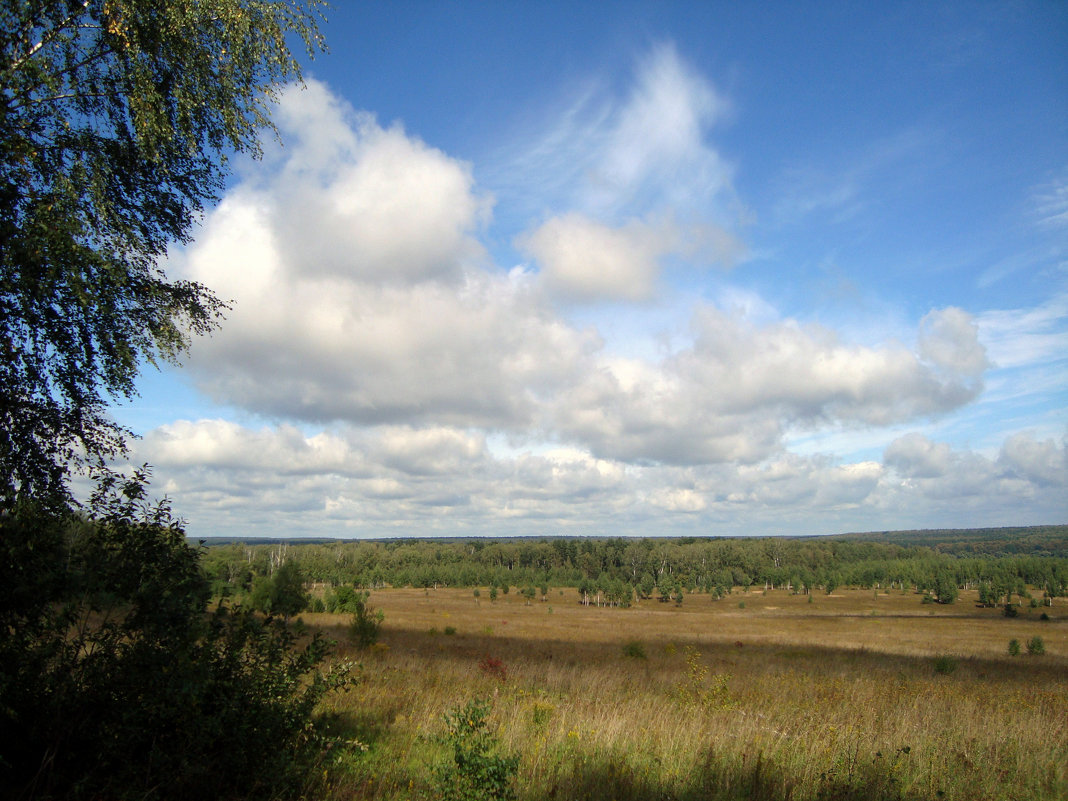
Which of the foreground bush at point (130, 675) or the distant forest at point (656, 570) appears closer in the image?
the foreground bush at point (130, 675)

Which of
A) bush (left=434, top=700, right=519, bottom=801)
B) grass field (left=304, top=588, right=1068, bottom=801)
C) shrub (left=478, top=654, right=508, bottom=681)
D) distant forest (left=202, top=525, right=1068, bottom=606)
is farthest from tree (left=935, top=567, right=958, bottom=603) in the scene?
bush (left=434, top=700, right=519, bottom=801)

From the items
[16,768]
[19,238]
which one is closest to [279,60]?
[19,238]

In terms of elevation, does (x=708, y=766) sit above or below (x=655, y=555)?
above

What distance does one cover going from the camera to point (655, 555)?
16438 cm

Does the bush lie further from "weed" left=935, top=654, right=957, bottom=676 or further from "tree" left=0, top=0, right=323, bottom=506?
"weed" left=935, top=654, right=957, bottom=676

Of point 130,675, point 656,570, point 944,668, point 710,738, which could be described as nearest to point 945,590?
point 656,570

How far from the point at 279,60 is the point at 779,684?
18513 millimetres

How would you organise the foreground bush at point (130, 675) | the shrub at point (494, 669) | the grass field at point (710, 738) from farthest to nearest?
the shrub at point (494, 669), the grass field at point (710, 738), the foreground bush at point (130, 675)

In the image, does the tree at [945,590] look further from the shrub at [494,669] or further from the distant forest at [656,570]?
the shrub at [494,669]

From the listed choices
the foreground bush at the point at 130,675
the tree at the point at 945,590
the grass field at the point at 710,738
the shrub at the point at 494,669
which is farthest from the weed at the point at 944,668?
the tree at the point at 945,590

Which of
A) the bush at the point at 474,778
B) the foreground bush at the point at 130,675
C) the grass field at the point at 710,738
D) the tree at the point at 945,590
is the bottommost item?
the tree at the point at 945,590

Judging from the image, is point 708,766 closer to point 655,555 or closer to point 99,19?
point 99,19

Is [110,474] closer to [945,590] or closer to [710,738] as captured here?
[710,738]

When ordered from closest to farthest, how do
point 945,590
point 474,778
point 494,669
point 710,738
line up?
point 474,778 → point 710,738 → point 494,669 → point 945,590
